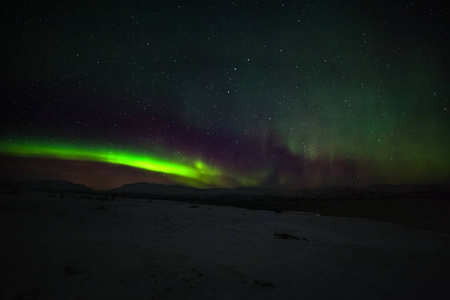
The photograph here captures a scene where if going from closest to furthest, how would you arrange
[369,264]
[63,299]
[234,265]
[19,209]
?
[63,299] < [234,265] < [369,264] < [19,209]

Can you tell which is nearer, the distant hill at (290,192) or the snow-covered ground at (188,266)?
the snow-covered ground at (188,266)

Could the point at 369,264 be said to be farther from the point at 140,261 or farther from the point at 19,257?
the point at 19,257

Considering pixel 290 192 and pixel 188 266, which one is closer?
pixel 188 266

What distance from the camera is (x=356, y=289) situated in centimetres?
354

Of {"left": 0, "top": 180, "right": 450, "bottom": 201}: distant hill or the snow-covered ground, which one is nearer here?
the snow-covered ground

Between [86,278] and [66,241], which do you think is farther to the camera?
[66,241]

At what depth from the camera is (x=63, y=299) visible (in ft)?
8.98

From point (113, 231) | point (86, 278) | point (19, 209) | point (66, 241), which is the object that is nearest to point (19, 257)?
point (66, 241)

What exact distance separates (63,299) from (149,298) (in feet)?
3.19

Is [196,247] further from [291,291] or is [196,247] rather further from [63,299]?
[63,299]

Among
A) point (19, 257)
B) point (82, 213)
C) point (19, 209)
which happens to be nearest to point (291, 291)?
point (19, 257)

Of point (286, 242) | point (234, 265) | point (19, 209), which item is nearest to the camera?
point (234, 265)

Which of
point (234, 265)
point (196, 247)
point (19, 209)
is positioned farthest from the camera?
point (19, 209)

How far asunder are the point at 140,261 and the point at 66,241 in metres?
2.09
